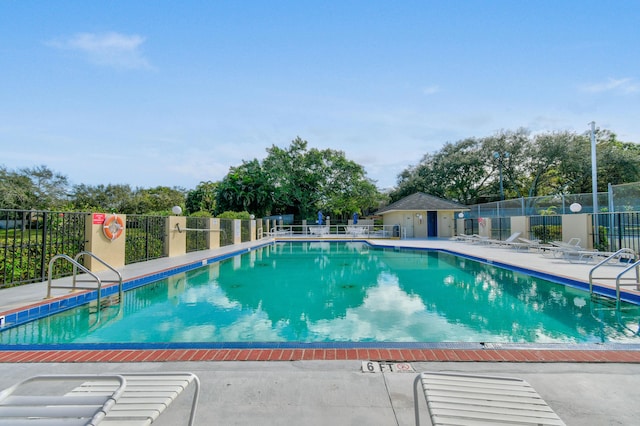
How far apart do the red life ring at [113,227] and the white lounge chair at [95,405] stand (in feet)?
26.7

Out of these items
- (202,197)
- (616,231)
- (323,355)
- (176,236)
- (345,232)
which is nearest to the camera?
(323,355)

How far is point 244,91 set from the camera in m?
13.3

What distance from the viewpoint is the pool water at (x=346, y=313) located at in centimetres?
465

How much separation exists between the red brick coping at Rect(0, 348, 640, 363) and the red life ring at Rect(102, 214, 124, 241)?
19.0 ft

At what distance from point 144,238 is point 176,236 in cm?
184

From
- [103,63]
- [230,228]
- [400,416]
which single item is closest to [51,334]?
[400,416]

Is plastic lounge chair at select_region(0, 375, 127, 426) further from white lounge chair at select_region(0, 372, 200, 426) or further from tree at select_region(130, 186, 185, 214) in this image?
tree at select_region(130, 186, 185, 214)

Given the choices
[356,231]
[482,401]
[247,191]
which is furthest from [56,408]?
[247,191]

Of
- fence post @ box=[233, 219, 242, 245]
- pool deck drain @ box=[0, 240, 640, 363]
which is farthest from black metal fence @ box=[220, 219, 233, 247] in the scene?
pool deck drain @ box=[0, 240, 640, 363]

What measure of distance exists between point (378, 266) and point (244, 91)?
28.8ft

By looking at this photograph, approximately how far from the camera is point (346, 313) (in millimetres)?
5926

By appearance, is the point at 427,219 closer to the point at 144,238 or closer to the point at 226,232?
the point at 226,232

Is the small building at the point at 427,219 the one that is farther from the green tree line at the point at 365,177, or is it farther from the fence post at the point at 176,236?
the fence post at the point at 176,236

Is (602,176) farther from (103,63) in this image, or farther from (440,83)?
(103,63)
